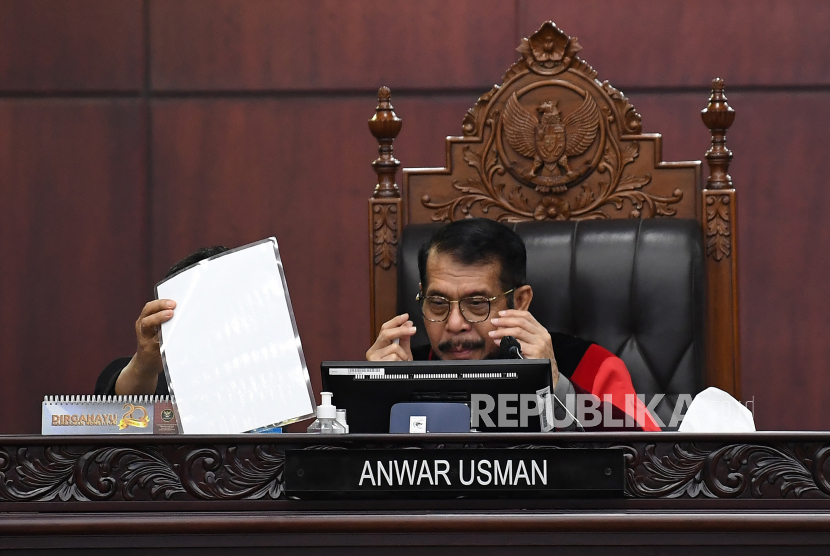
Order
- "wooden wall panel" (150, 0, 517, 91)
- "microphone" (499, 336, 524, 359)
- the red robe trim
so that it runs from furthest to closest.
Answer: "wooden wall panel" (150, 0, 517, 91), the red robe trim, "microphone" (499, 336, 524, 359)

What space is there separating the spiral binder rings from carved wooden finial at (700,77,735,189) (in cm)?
138

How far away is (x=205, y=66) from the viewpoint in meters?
2.88

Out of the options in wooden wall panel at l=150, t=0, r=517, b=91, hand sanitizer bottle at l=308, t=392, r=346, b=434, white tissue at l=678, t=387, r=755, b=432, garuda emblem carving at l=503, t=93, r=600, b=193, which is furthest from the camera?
wooden wall panel at l=150, t=0, r=517, b=91

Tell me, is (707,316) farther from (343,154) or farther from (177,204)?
(177,204)

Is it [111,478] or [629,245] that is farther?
[629,245]

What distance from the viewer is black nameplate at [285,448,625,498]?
108 cm

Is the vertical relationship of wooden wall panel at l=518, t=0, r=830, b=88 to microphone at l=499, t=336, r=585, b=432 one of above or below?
above

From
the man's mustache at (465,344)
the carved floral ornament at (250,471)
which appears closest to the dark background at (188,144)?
the man's mustache at (465,344)

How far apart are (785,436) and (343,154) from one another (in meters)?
1.97

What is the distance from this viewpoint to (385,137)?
7.29ft

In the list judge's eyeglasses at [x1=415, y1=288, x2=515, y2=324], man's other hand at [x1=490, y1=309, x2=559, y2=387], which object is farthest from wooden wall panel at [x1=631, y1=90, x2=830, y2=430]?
man's other hand at [x1=490, y1=309, x2=559, y2=387]

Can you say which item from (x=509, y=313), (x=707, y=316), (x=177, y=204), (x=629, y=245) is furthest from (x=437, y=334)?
(x=177, y=204)

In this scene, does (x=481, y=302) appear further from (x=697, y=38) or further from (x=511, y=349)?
(x=697, y=38)

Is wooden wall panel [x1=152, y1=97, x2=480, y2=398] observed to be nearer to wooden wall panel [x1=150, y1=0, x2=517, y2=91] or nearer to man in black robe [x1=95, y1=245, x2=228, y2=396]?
wooden wall panel [x1=150, y1=0, x2=517, y2=91]
